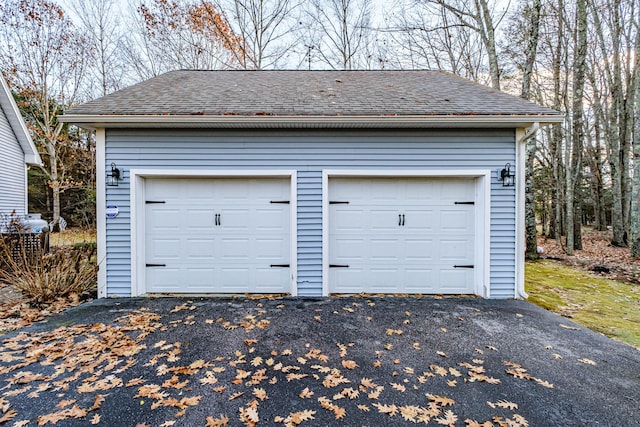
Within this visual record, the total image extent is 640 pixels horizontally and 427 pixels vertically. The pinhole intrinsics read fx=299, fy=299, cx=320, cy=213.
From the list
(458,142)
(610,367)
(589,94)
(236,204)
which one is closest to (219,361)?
(236,204)

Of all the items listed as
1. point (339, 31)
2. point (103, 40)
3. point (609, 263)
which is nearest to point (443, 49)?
point (339, 31)

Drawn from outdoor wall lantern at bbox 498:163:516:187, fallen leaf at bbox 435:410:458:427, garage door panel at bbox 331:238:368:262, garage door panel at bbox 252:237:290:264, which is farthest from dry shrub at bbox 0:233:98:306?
outdoor wall lantern at bbox 498:163:516:187

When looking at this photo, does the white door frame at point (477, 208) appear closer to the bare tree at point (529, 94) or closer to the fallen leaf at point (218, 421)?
the fallen leaf at point (218, 421)

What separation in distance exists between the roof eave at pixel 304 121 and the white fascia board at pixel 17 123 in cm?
770

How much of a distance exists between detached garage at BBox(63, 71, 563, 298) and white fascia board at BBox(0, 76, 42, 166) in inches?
292

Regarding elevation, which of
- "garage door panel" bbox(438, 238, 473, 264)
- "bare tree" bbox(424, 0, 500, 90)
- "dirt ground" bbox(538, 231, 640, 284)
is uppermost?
"bare tree" bbox(424, 0, 500, 90)

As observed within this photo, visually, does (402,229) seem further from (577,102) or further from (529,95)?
(577,102)

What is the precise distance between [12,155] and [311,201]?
447 inches

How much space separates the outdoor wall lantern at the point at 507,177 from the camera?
179 inches

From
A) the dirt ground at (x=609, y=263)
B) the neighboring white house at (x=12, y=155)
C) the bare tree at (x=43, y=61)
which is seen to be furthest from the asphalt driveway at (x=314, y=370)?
the bare tree at (x=43, y=61)

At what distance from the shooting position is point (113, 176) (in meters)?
4.50

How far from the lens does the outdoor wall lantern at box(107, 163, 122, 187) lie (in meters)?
4.50

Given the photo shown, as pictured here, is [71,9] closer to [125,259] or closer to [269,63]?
[269,63]

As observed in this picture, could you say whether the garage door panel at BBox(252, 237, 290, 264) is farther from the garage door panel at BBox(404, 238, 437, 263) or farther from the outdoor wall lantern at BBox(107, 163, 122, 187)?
the outdoor wall lantern at BBox(107, 163, 122, 187)
